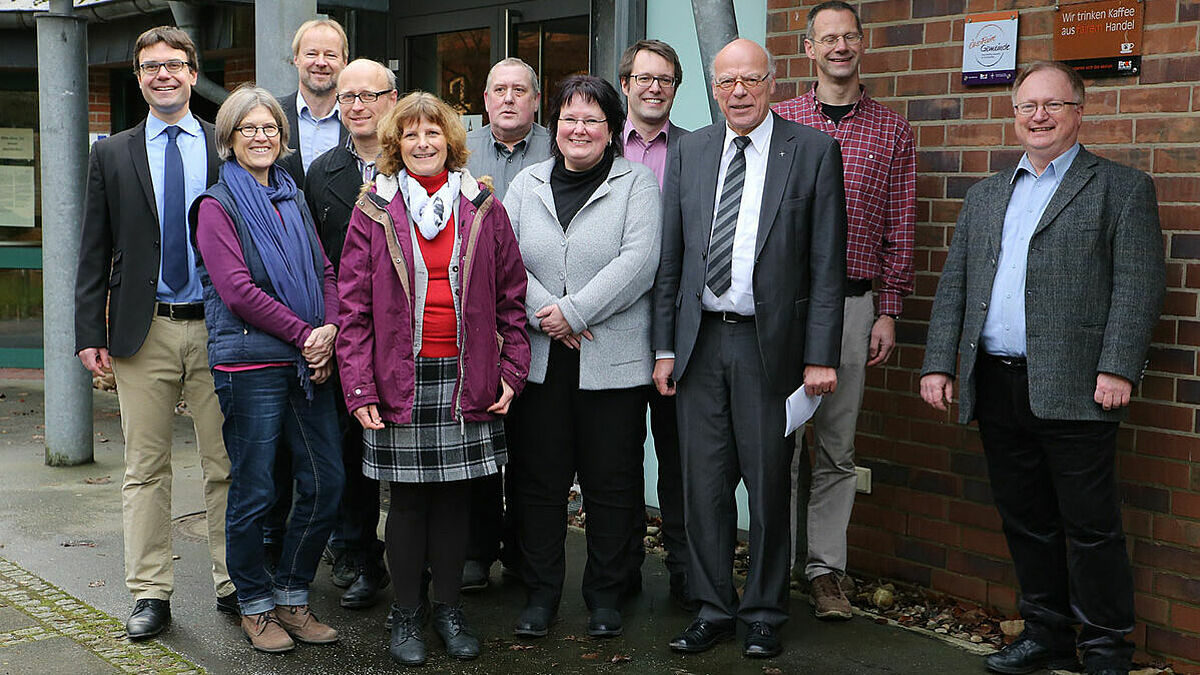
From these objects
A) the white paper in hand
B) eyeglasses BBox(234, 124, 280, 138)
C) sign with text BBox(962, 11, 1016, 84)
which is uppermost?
sign with text BBox(962, 11, 1016, 84)

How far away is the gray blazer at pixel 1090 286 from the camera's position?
4.11 metres

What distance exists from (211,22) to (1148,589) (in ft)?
26.1

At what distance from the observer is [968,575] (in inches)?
203

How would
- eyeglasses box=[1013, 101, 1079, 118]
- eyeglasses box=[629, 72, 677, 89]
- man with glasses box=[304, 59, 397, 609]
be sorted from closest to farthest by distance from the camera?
eyeglasses box=[1013, 101, 1079, 118] → man with glasses box=[304, 59, 397, 609] → eyeglasses box=[629, 72, 677, 89]

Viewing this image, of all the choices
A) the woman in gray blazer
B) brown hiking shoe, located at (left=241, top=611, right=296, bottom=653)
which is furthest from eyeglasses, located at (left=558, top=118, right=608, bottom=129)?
brown hiking shoe, located at (left=241, top=611, right=296, bottom=653)

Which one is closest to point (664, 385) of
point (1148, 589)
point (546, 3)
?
point (1148, 589)

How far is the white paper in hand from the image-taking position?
4523mm

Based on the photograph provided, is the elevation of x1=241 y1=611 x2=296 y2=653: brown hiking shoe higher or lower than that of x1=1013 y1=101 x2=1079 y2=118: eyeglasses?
lower

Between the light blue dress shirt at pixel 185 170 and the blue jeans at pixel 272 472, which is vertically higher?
the light blue dress shirt at pixel 185 170

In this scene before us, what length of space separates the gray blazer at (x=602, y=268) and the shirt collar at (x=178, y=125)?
1269 millimetres

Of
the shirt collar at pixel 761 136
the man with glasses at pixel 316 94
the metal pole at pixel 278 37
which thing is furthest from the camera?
the metal pole at pixel 278 37

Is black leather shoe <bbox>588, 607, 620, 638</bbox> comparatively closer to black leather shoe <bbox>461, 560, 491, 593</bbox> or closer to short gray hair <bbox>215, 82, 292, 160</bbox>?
black leather shoe <bbox>461, 560, 491, 593</bbox>

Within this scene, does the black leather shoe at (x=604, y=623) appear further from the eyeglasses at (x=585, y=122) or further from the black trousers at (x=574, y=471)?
the eyeglasses at (x=585, y=122)

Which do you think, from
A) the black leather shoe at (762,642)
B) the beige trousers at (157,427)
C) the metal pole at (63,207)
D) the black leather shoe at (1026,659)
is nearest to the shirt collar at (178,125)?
the beige trousers at (157,427)
